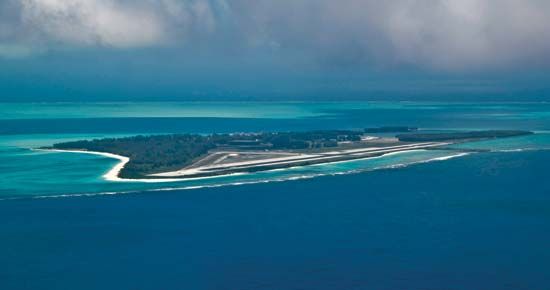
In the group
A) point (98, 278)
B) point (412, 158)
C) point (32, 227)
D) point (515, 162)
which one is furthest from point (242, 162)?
point (98, 278)

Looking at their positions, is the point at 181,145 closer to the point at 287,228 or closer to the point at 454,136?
the point at 454,136

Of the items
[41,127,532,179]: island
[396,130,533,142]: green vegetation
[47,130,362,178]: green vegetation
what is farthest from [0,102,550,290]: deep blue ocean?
[396,130,533,142]: green vegetation

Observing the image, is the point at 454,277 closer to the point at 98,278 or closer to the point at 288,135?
the point at 98,278

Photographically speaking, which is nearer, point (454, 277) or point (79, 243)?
point (454, 277)

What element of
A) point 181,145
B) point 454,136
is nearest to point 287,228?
point 181,145

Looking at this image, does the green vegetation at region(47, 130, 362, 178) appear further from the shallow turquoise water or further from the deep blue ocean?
the deep blue ocean

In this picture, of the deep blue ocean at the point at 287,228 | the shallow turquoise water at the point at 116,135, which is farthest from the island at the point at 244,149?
the deep blue ocean at the point at 287,228

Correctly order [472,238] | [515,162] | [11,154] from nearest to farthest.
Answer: [472,238] < [515,162] < [11,154]
